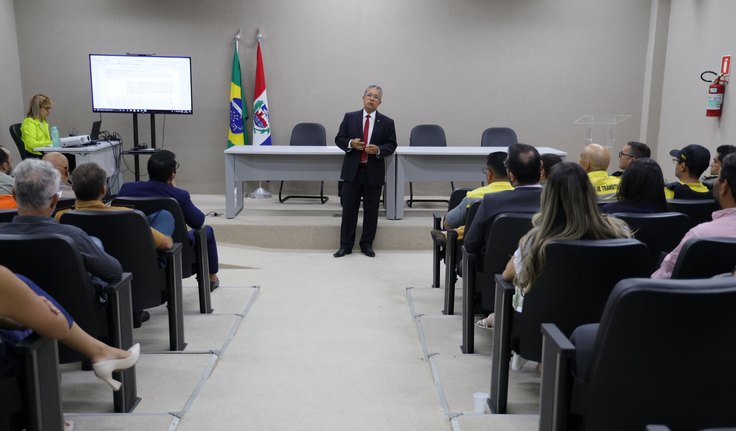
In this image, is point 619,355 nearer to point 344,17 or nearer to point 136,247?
point 136,247

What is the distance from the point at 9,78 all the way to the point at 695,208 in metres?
7.48

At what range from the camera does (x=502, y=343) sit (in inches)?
107

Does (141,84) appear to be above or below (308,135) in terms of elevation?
above

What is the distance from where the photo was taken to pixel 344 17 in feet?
26.7

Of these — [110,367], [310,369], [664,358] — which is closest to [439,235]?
[310,369]

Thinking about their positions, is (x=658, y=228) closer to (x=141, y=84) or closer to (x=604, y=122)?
(x=604, y=122)

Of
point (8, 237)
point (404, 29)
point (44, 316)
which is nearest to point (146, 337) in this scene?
point (8, 237)

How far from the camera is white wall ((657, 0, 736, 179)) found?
663 centimetres

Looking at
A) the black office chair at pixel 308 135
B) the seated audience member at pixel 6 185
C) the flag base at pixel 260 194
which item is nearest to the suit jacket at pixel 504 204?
the seated audience member at pixel 6 185

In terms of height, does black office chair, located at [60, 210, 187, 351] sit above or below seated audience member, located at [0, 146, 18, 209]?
below

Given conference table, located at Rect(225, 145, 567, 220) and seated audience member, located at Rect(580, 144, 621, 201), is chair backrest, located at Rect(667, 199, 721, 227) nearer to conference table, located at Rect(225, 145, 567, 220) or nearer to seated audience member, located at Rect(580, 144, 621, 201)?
seated audience member, located at Rect(580, 144, 621, 201)

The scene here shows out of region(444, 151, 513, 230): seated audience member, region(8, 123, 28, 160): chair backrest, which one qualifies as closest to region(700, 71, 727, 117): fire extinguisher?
region(444, 151, 513, 230): seated audience member

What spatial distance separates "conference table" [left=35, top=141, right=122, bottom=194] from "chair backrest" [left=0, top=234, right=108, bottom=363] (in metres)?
3.44

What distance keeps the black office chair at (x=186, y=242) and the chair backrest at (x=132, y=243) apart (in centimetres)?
38
